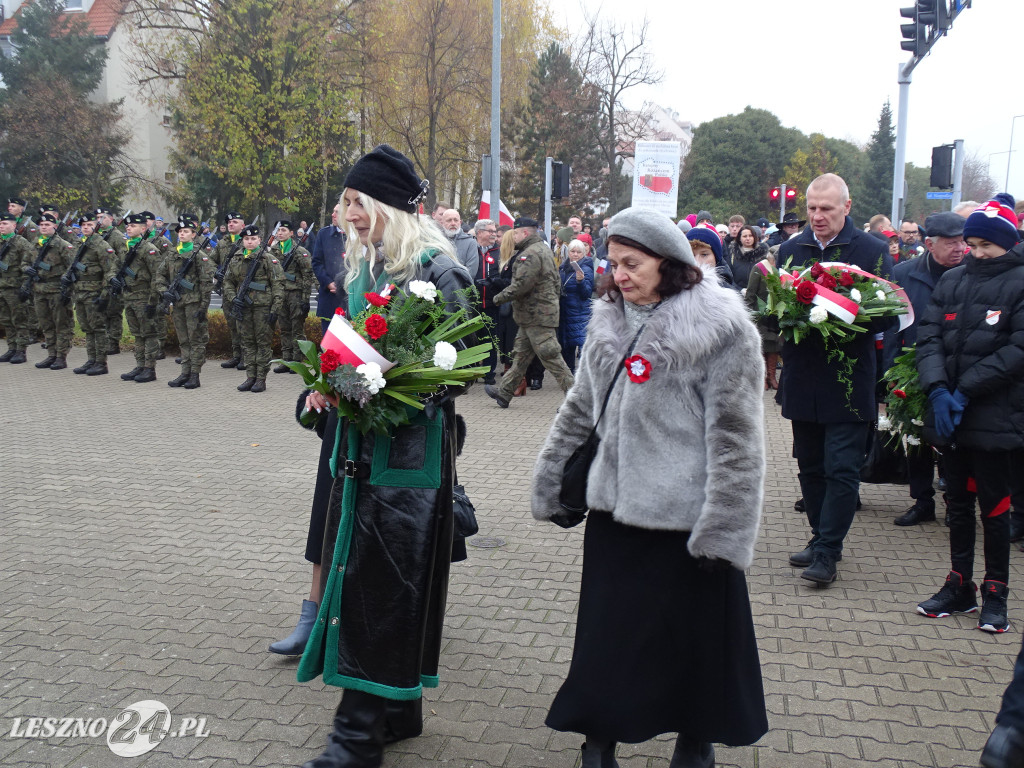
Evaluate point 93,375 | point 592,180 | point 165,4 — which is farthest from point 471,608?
point 592,180

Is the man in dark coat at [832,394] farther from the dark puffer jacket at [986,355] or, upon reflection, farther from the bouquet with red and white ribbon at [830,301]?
the dark puffer jacket at [986,355]

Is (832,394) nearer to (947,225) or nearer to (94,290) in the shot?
(947,225)

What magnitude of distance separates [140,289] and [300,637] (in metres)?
10.2

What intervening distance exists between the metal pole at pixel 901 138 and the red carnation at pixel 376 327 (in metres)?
14.5

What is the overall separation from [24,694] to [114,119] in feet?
114

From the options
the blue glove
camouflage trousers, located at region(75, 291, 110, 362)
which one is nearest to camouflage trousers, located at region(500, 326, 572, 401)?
the blue glove

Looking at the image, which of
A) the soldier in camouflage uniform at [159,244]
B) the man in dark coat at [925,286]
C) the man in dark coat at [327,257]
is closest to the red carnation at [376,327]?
the man in dark coat at [925,286]

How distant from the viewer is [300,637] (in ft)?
13.7

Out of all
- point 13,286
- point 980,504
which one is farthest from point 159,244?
point 980,504

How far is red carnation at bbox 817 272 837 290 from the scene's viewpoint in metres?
4.96

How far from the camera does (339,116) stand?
88.3ft

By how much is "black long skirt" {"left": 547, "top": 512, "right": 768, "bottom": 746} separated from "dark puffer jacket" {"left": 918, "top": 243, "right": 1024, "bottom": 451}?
2.22 meters

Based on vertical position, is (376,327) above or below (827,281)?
below

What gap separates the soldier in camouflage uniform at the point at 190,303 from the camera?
12305mm
